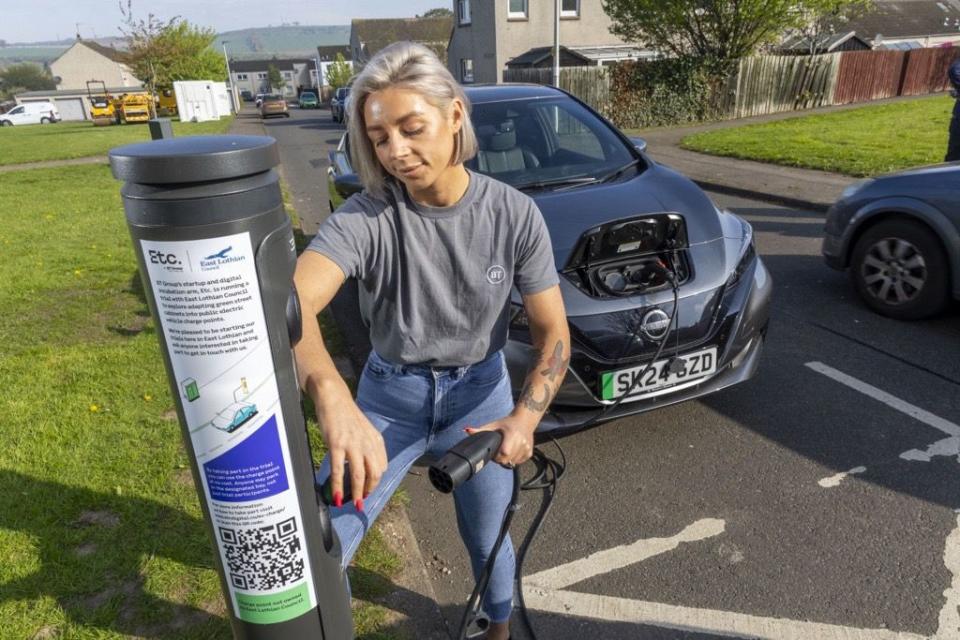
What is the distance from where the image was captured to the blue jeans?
74.8 inches

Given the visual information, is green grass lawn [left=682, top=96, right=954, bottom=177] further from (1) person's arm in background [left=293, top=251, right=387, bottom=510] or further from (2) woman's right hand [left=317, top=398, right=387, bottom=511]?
(2) woman's right hand [left=317, top=398, right=387, bottom=511]


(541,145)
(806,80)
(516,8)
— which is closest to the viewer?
(541,145)

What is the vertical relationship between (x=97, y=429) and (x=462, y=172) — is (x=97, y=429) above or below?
below

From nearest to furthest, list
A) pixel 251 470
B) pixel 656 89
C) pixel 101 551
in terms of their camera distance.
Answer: pixel 251 470
pixel 101 551
pixel 656 89

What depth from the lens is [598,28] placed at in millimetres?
29922

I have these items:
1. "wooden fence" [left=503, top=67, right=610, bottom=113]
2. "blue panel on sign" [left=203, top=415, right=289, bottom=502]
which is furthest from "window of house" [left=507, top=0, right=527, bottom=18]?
"blue panel on sign" [left=203, top=415, right=289, bottom=502]

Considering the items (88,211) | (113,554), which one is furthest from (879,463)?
(88,211)

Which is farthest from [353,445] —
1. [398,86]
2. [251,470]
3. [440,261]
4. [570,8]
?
[570,8]

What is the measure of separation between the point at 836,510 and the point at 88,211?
11.0 metres

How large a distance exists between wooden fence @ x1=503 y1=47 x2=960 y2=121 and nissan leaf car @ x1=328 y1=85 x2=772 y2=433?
1664 centimetres

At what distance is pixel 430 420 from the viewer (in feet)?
6.36

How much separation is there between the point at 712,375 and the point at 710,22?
1928 cm

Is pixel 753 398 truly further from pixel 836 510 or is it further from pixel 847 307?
pixel 847 307

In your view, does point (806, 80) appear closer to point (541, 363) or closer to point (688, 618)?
point (688, 618)
